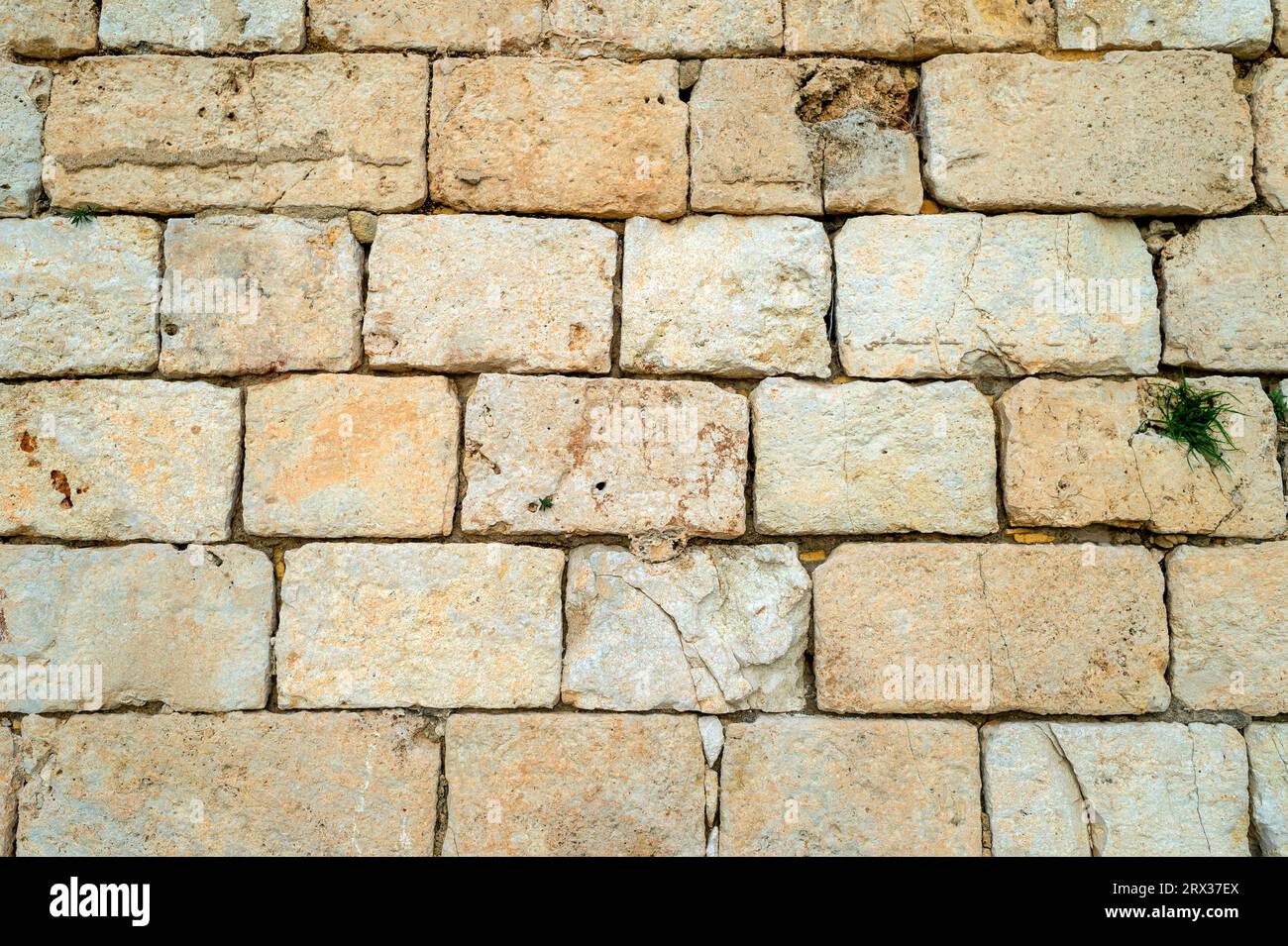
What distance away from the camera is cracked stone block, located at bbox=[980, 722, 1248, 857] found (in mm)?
2781

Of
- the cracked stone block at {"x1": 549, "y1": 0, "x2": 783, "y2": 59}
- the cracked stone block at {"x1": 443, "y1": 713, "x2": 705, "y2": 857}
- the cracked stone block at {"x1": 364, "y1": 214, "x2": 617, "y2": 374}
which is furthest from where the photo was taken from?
the cracked stone block at {"x1": 549, "y1": 0, "x2": 783, "y2": 59}

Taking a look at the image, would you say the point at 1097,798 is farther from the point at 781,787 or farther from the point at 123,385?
the point at 123,385

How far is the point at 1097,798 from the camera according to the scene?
9.14 feet

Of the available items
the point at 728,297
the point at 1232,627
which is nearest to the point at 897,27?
the point at 728,297

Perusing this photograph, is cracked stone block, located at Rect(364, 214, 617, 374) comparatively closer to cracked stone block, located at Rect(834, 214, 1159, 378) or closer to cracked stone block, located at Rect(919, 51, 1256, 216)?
cracked stone block, located at Rect(834, 214, 1159, 378)

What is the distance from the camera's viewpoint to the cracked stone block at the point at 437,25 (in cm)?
301

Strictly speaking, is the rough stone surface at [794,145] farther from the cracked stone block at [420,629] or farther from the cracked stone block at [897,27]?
the cracked stone block at [420,629]

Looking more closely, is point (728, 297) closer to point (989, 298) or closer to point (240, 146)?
point (989, 298)

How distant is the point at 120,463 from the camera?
2871mm

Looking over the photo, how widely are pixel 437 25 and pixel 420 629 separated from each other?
2.22m

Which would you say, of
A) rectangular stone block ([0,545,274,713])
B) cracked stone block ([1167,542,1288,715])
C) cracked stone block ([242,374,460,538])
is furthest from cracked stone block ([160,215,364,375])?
cracked stone block ([1167,542,1288,715])

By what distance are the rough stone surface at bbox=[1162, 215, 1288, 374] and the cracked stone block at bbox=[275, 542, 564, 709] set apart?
2.43 meters

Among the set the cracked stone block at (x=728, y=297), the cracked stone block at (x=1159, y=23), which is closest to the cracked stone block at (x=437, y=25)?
the cracked stone block at (x=728, y=297)
